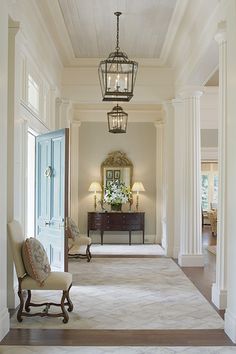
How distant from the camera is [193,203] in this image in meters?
8.88

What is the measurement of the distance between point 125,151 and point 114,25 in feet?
18.8

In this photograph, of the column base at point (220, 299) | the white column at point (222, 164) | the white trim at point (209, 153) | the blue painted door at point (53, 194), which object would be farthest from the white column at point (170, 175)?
the white column at point (222, 164)

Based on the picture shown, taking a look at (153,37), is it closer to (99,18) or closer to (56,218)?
(99,18)

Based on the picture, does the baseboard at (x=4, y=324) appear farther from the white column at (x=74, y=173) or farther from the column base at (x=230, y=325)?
the white column at (x=74, y=173)

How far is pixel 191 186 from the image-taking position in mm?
8914

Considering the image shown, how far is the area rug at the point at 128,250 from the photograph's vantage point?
11.0 m

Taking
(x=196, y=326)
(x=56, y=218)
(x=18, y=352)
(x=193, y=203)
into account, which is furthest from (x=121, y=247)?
(x=18, y=352)

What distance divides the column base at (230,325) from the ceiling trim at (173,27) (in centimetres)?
439

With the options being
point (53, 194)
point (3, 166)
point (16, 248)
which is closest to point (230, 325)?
point (16, 248)

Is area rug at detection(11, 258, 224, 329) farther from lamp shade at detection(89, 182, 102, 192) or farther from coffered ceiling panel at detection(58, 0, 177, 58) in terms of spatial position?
coffered ceiling panel at detection(58, 0, 177, 58)

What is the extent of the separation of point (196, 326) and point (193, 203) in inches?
157

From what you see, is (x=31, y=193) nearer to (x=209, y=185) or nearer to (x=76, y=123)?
(x=76, y=123)

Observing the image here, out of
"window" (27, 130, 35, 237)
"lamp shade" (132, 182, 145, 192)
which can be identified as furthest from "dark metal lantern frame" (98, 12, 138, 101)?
"lamp shade" (132, 182, 145, 192)

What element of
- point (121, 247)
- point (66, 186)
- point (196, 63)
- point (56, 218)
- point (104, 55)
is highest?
point (104, 55)
